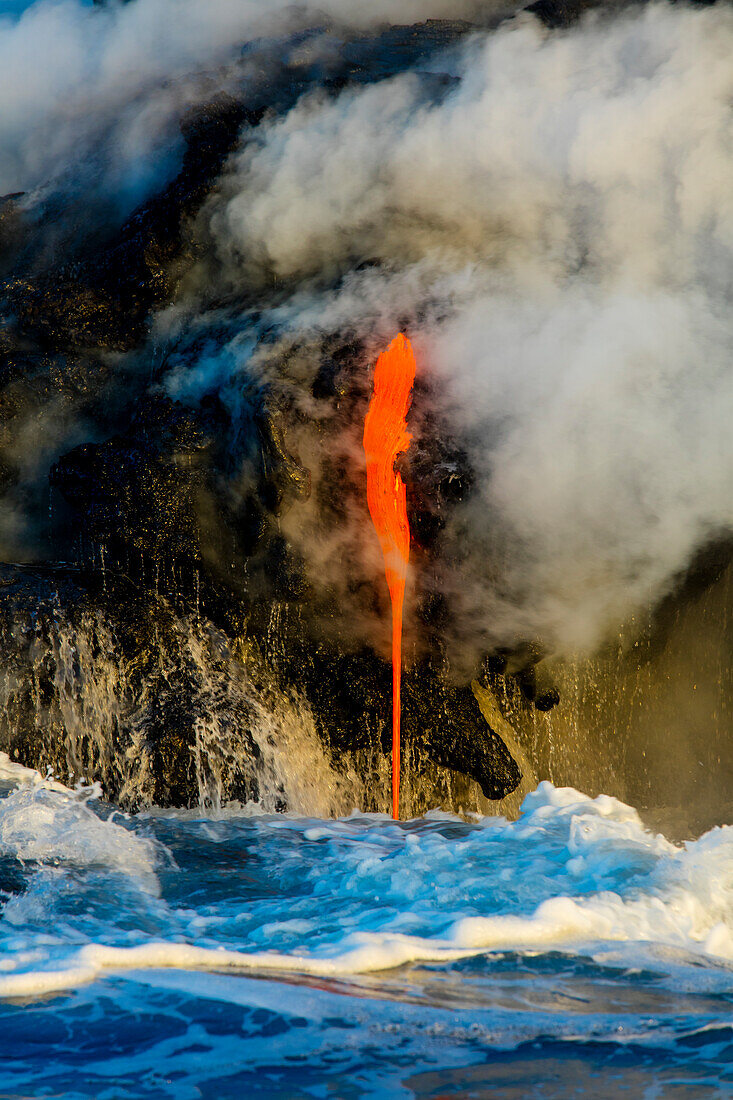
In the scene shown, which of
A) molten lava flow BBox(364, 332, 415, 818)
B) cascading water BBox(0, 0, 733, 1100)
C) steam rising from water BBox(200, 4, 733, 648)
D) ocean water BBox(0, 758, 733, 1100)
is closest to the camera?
ocean water BBox(0, 758, 733, 1100)

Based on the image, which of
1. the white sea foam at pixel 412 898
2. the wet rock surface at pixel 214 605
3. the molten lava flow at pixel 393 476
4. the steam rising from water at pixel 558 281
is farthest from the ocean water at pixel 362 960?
the steam rising from water at pixel 558 281

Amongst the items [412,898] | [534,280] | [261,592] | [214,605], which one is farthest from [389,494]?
[412,898]

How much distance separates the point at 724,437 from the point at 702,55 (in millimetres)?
3357

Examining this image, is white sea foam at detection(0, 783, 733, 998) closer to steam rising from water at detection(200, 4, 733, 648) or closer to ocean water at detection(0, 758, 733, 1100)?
ocean water at detection(0, 758, 733, 1100)

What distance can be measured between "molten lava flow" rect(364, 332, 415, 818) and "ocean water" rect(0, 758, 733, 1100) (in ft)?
7.01

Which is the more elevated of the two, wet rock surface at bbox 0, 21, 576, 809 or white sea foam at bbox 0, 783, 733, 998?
wet rock surface at bbox 0, 21, 576, 809

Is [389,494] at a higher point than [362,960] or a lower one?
higher

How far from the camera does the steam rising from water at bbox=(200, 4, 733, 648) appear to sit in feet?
24.8

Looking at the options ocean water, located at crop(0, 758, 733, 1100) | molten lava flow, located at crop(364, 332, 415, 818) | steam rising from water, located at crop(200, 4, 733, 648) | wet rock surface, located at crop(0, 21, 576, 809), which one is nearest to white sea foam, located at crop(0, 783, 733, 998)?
ocean water, located at crop(0, 758, 733, 1100)

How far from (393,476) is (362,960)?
4.71 metres

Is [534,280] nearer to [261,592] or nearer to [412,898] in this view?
[261,592]

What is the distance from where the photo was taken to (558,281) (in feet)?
26.5

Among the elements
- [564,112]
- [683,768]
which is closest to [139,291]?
[564,112]

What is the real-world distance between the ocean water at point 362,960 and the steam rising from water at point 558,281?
252 centimetres
